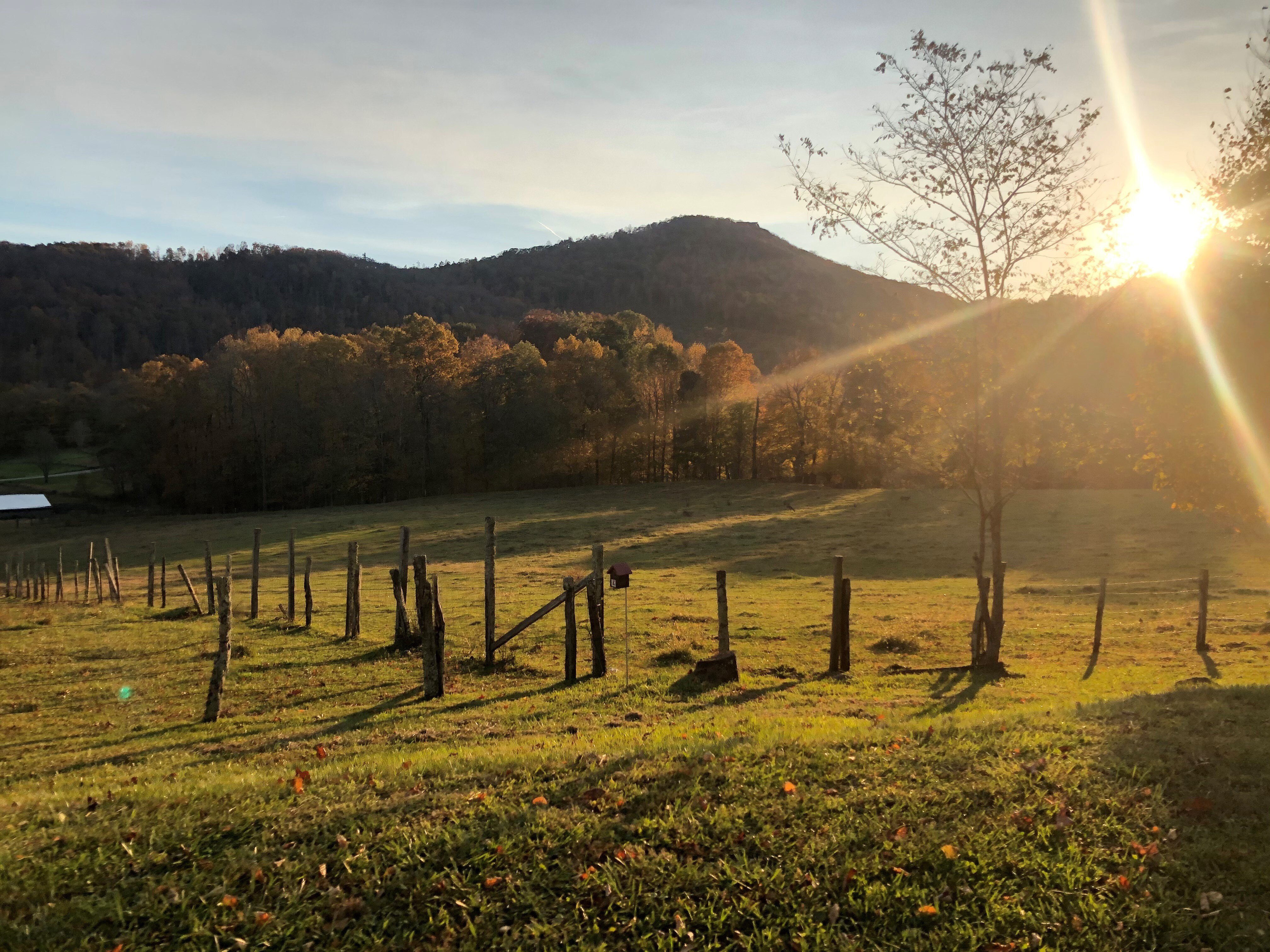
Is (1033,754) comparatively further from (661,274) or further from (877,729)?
(661,274)

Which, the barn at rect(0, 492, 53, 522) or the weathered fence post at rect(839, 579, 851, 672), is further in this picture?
the barn at rect(0, 492, 53, 522)

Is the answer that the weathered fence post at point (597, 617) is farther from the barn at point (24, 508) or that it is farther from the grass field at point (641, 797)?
the barn at point (24, 508)

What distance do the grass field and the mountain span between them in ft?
304

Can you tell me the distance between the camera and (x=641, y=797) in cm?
662

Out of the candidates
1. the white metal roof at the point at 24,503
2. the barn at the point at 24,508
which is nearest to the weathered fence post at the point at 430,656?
the barn at the point at 24,508

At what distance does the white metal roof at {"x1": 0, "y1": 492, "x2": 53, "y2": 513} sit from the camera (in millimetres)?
63281

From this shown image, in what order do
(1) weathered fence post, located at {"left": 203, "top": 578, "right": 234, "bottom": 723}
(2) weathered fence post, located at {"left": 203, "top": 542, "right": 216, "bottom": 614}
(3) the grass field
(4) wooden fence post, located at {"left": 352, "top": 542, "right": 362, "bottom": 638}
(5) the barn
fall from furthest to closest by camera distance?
1. (5) the barn
2. (2) weathered fence post, located at {"left": 203, "top": 542, "right": 216, "bottom": 614}
3. (4) wooden fence post, located at {"left": 352, "top": 542, "right": 362, "bottom": 638}
4. (1) weathered fence post, located at {"left": 203, "top": 578, "right": 234, "bottom": 723}
5. (3) the grass field

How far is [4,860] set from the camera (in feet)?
18.4

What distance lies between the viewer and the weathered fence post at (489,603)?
50.7 feet

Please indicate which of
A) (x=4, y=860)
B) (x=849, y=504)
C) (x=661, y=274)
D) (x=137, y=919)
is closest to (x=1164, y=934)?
(x=137, y=919)

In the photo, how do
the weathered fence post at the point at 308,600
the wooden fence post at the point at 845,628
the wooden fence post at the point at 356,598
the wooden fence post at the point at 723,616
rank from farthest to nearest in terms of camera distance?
the weathered fence post at the point at 308,600 < the wooden fence post at the point at 356,598 < the wooden fence post at the point at 845,628 < the wooden fence post at the point at 723,616

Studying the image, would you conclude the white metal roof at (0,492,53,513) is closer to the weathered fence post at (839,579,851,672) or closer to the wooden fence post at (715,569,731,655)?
the wooden fence post at (715,569,731,655)

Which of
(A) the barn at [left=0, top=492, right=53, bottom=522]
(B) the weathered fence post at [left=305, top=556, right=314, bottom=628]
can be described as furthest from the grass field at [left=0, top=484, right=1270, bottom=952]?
(A) the barn at [left=0, top=492, right=53, bottom=522]

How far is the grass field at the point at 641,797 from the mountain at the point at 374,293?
3648 inches
